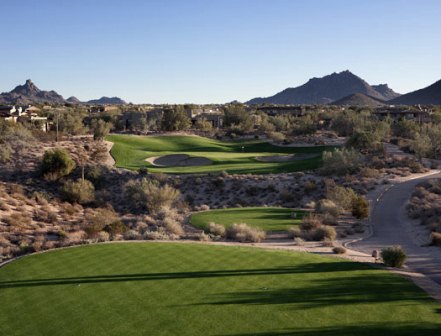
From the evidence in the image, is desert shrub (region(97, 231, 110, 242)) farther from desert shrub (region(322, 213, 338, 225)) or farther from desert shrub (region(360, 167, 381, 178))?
desert shrub (region(360, 167, 381, 178))

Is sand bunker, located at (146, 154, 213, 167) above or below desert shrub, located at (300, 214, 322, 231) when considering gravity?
above

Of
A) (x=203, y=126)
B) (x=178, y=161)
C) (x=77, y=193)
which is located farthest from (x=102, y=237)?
(x=203, y=126)

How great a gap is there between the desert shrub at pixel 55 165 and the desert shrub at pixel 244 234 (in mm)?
27292

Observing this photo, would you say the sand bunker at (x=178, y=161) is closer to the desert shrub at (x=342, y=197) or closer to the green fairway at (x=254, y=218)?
the green fairway at (x=254, y=218)

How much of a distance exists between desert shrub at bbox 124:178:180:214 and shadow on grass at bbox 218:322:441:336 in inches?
1103

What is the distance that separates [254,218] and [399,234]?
8.55 metres

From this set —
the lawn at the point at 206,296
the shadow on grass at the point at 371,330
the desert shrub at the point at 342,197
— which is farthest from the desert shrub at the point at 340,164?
the shadow on grass at the point at 371,330

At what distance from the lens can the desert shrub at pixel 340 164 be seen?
47250mm

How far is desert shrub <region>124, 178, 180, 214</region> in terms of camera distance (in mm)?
40531

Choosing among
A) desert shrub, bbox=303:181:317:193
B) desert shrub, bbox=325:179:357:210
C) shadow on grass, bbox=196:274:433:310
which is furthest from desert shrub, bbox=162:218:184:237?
desert shrub, bbox=303:181:317:193

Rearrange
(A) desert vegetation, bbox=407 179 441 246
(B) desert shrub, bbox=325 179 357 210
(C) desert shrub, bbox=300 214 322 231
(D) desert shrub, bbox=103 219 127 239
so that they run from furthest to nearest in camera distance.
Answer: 1. (B) desert shrub, bbox=325 179 357 210
2. (D) desert shrub, bbox=103 219 127 239
3. (C) desert shrub, bbox=300 214 322 231
4. (A) desert vegetation, bbox=407 179 441 246

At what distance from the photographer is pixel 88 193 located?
44.6 metres

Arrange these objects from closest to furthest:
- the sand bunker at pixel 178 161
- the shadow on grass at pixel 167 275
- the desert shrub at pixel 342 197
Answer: the shadow on grass at pixel 167 275, the desert shrub at pixel 342 197, the sand bunker at pixel 178 161

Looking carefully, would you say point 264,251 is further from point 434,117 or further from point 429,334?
point 434,117
